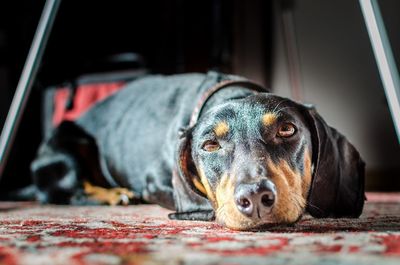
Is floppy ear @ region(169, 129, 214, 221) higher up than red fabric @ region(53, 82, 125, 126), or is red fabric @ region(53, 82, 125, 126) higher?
red fabric @ region(53, 82, 125, 126)

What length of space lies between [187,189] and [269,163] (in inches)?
18.2

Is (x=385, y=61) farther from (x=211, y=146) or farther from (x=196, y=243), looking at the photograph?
(x=196, y=243)

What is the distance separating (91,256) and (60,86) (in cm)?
304

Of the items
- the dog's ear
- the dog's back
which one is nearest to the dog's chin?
the dog's ear

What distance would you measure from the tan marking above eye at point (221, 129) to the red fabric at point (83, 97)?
204cm

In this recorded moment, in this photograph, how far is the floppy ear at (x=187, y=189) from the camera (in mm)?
1820

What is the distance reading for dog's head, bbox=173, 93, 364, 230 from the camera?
1.46 metres

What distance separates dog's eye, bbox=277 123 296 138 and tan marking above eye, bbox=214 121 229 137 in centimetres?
17

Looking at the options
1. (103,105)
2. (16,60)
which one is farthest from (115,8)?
(103,105)

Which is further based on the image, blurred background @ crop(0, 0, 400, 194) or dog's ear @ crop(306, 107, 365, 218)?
blurred background @ crop(0, 0, 400, 194)

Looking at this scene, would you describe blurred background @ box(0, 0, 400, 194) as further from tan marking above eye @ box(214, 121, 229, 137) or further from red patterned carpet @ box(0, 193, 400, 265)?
red patterned carpet @ box(0, 193, 400, 265)

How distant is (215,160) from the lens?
1.72m

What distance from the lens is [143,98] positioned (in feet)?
9.60

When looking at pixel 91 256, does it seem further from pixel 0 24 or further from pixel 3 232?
pixel 0 24
